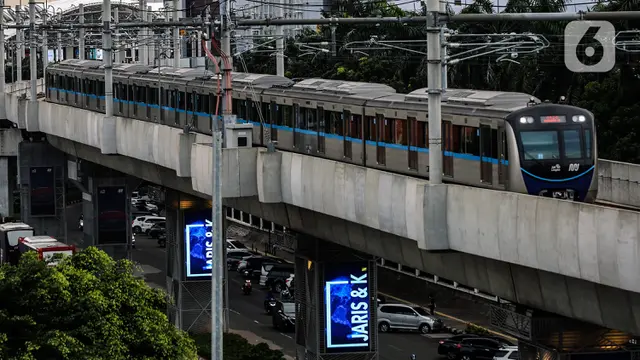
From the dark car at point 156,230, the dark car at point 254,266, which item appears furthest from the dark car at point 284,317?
the dark car at point 156,230

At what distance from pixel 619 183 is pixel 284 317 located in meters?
26.1

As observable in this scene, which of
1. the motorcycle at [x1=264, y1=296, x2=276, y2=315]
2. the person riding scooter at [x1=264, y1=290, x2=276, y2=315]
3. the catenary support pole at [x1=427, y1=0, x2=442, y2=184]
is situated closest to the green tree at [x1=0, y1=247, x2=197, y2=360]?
the catenary support pole at [x1=427, y1=0, x2=442, y2=184]

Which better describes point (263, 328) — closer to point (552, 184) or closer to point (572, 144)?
point (572, 144)

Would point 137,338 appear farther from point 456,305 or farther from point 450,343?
point 456,305

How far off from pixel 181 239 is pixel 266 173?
2285 cm

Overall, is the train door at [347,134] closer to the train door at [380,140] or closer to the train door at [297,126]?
the train door at [380,140]

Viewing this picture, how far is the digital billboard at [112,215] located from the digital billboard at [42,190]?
22.6 ft

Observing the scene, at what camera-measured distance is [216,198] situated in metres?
24.2

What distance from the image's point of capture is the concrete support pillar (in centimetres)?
7988

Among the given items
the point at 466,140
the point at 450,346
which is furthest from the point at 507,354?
the point at 466,140

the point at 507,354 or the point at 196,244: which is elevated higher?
the point at 196,244

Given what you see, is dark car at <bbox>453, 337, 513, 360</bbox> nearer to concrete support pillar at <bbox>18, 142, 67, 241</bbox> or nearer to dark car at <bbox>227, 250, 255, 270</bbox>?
dark car at <bbox>227, 250, 255, 270</bbox>

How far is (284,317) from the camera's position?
60750 millimetres

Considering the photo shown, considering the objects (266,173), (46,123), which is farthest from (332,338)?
(46,123)
